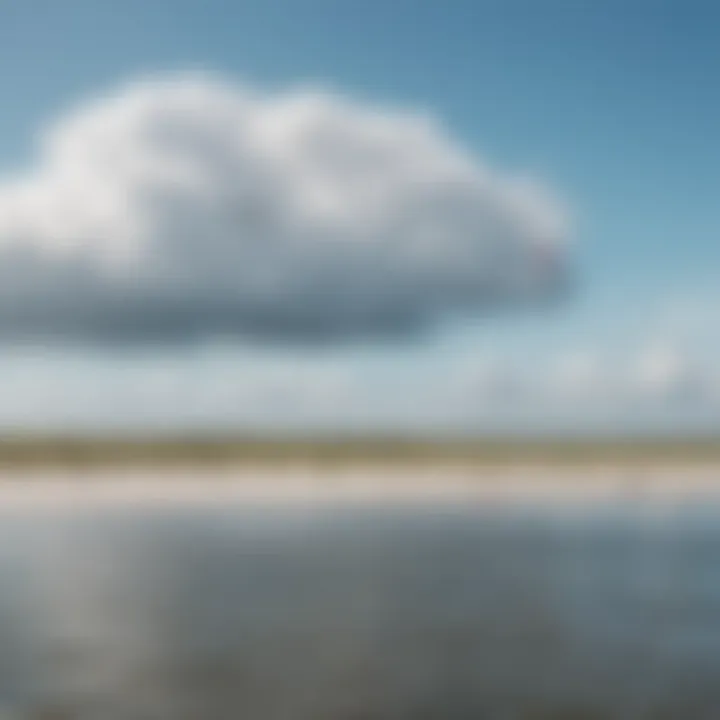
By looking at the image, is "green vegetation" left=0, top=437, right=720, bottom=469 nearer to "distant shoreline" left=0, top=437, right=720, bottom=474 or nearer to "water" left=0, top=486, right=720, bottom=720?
"distant shoreline" left=0, top=437, right=720, bottom=474

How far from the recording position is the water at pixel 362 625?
61.9 feet

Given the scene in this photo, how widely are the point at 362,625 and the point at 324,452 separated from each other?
97.0m

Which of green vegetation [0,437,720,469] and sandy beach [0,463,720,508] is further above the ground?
green vegetation [0,437,720,469]

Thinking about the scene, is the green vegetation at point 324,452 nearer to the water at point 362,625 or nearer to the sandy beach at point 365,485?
the sandy beach at point 365,485

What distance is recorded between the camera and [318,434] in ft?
456

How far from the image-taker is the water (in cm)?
1888

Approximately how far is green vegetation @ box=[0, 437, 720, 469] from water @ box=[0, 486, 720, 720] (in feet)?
220

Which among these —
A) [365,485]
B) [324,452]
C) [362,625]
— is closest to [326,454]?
[324,452]

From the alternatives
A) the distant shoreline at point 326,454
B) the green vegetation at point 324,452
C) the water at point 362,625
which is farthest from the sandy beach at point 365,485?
the water at point 362,625

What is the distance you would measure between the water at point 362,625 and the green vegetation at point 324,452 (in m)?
67.2

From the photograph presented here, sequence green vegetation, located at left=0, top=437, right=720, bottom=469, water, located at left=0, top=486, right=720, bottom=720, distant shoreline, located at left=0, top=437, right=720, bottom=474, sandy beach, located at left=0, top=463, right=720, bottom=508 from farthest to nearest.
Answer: green vegetation, located at left=0, top=437, right=720, bottom=469 → distant shoreline, located at left=0, top=437, right=720, bottom=474 → sandy beach, located at left=0, top=463, right=720, bottom=508 → water, located at left=0, top=486, right=720, bottom=720

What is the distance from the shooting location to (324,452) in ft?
400

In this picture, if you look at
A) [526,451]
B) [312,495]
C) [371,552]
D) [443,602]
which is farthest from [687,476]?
[443,602]

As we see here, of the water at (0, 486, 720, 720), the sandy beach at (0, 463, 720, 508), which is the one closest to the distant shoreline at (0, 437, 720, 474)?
the sandy beach at (0, 463, 720, 508)
